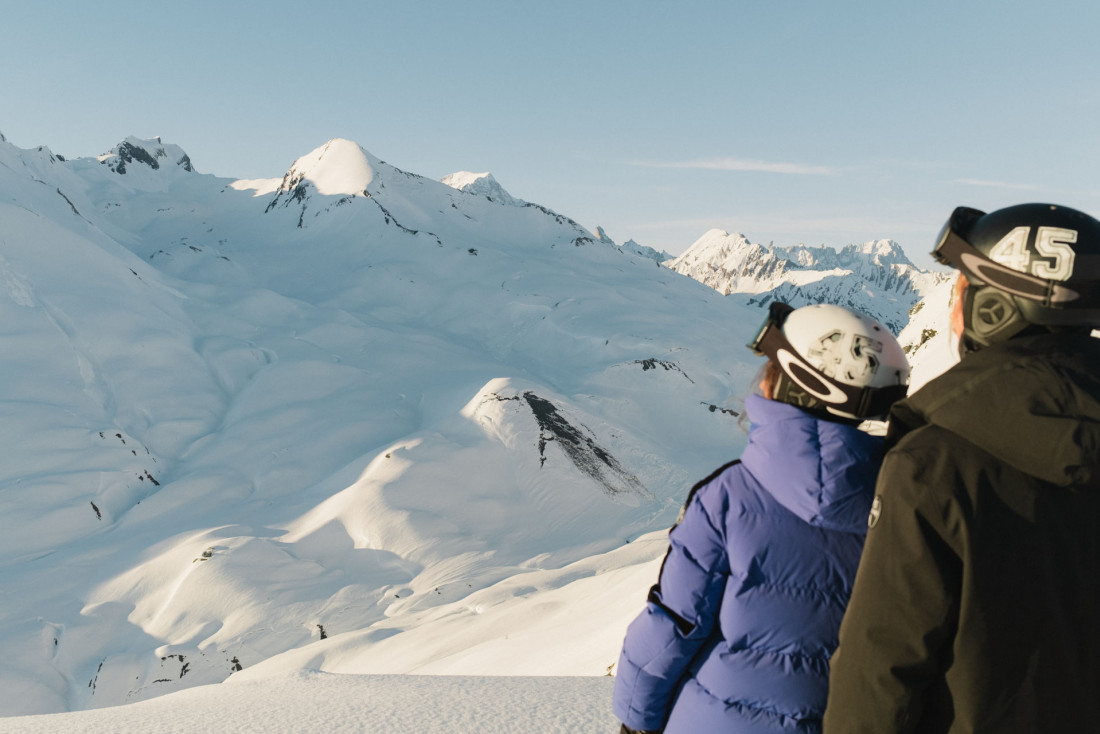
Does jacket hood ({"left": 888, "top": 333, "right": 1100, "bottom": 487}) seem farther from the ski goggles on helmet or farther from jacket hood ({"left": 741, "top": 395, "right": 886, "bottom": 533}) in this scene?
jacket hood ({"left": 741, "top": 395, "right": 886, "bottom": 533})

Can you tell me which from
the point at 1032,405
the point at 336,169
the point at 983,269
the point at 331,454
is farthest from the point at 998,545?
the point at 336,169

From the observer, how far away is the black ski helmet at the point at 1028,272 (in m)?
1.68

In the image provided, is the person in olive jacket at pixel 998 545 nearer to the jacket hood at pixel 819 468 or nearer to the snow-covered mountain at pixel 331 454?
the jacket hood at pixel 819 468

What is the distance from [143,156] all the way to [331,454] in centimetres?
6597

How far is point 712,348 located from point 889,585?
32.3m

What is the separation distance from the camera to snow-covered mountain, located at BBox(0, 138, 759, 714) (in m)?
13.3

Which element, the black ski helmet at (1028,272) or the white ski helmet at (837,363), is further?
the white ski helmet at (837,363)

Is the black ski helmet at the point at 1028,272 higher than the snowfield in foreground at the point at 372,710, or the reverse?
the black ski helmet at the point at 1028,272

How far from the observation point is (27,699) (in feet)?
40.1

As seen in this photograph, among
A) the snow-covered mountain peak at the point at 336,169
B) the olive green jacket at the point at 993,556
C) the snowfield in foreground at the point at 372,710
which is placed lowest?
the snowfield in foreground at the point at 372,710

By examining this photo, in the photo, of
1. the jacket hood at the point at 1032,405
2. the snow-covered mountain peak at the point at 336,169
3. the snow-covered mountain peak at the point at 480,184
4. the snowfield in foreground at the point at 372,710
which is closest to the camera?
the jacket hood at the point at 1032,405

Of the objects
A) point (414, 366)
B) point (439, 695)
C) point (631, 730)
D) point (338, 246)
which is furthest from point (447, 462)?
point (338, 246)

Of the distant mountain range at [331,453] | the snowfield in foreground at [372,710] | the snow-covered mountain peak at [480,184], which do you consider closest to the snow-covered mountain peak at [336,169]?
the distant mountain range at [331,453]

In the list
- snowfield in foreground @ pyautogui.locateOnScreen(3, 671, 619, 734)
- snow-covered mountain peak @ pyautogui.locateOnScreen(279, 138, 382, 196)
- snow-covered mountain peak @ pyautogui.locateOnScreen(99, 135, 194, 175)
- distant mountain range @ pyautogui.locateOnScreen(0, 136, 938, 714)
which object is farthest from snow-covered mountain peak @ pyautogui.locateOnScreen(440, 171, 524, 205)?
snowfield in foreground @ pyautogui.locateOnScreen(3, 671, 619, 734)
